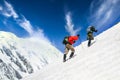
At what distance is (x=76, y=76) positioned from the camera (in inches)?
664

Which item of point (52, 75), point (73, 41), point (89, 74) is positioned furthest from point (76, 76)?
point (73, 41)

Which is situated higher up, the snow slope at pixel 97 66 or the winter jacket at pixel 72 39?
the winter jacket at pixel 72 39

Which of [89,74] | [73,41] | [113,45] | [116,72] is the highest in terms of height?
[73,41]

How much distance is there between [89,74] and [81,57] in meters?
4.53

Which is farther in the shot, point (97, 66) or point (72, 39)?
point (72, 39)

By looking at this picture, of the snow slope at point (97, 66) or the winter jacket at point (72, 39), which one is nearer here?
the snow slope at point (97, 66)

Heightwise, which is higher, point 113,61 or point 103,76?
point 113,61

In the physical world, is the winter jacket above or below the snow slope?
above

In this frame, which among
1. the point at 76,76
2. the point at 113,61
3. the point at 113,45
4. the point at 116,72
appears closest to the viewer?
the point at 116,72

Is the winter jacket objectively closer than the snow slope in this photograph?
No

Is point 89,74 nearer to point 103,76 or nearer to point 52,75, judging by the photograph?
point 103,76

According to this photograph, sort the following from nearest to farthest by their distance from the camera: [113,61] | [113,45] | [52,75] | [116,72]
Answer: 1. [116,72]
2. [113,61]
3. [113,45]
4. [52,75]

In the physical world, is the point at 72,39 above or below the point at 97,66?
above

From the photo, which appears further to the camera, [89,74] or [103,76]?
[89,74]
